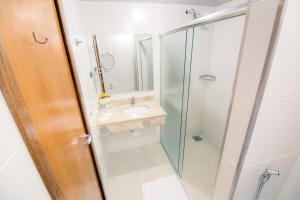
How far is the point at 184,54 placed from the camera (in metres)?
1.45

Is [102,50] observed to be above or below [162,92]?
above

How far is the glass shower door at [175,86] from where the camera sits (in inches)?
57.7

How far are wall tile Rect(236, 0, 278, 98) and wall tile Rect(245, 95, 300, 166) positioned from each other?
0.32 ft

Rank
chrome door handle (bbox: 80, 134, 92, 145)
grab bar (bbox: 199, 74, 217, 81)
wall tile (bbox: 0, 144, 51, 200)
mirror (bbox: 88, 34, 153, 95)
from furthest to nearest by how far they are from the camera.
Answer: grab bar (bbox: 199, 74, 217, 81)
mirror (bbox: 88, 34, 153, 95)
chrome door handle (bbox: 80, 134, 92, 145)
wall tile (bbox: 0, 144, 51, 200)

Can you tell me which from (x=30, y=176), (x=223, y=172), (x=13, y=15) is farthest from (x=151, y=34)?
(x=30, y=176)

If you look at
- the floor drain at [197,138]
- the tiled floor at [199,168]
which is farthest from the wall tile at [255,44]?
the floor drain at [197,138]

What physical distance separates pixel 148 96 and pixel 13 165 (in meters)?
1.82

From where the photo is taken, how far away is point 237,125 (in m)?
Answer: 0.64

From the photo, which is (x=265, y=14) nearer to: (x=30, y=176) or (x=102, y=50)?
(x=30, y=176)

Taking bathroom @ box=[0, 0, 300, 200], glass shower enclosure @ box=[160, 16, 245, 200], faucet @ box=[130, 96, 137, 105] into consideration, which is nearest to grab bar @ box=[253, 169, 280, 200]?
bathroom @ box=[0, 0, 300, 200]

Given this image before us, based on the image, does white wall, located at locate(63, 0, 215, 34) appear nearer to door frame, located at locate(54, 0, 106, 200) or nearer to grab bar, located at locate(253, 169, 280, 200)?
door frame, located at locate(54, 0, 106, 200)

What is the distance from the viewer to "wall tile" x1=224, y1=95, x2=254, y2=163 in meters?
0.59

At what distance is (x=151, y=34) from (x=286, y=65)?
1.64m

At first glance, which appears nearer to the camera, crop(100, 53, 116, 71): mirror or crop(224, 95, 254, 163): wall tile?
crop(224, 95, 254, 163): wall tile
